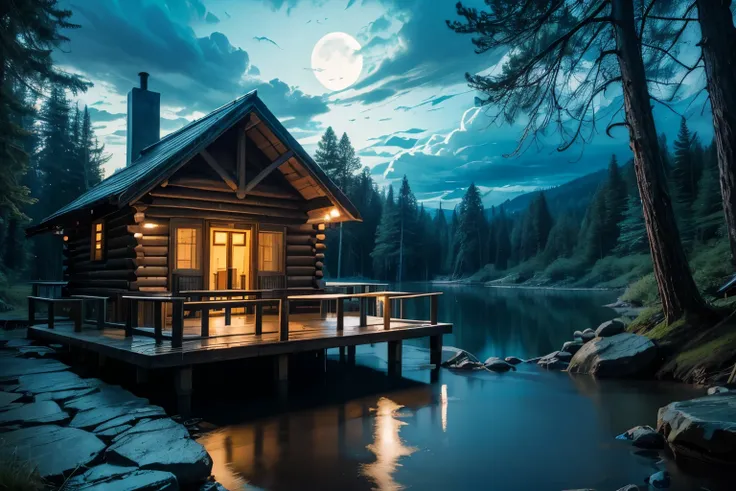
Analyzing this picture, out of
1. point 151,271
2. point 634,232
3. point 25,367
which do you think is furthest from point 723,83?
point 634,232

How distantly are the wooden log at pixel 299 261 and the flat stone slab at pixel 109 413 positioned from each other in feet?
23.2

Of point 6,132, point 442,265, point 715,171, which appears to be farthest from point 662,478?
point 442,265

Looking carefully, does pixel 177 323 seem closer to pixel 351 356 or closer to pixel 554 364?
pixel 351 356

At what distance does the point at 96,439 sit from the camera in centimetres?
493

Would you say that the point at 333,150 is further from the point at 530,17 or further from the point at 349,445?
the point at 349,445

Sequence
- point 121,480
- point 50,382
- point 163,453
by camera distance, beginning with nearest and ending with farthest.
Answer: point 121,480 < point 163,453 < point 50,382

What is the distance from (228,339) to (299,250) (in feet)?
17.0

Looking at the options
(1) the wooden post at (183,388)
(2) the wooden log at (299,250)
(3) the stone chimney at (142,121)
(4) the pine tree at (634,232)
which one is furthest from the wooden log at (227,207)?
(4) the pine tree at (634,232)

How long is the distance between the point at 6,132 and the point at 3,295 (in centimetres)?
983

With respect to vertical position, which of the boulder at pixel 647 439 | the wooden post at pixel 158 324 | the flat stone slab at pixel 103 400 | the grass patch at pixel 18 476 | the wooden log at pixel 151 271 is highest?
the wooden log at pixel 151 271

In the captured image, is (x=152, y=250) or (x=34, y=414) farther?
(x=152, y=250)

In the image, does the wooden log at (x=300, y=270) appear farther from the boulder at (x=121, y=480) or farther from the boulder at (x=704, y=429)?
the boulder at (x=704, y=429)

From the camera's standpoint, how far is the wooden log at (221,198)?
10969 mm

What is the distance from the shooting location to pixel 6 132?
52.5ft
